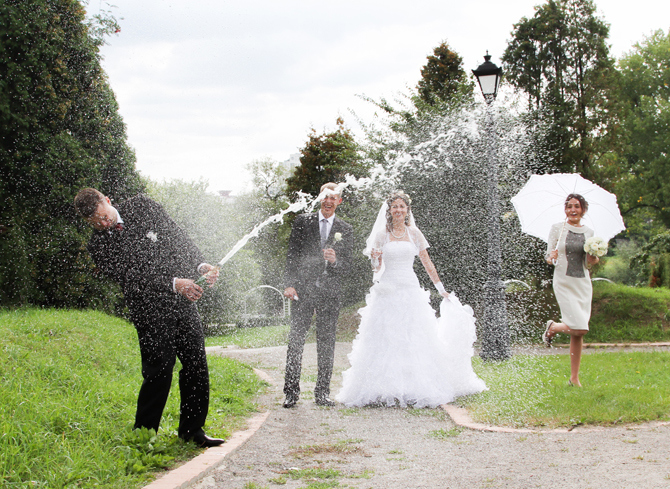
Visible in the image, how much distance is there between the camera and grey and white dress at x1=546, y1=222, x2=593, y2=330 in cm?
629

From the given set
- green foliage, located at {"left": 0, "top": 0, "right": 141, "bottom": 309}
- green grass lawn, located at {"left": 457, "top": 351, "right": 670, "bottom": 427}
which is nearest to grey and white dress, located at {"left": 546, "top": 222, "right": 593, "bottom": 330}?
green grass lawn, located at {"left": 457, "top": 351, "right": 670, "bottom": 427}

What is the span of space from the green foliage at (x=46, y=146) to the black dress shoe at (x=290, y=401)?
643 centimetres

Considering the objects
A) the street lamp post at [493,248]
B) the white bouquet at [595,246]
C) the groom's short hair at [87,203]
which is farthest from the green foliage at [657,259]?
the groom's short hair at [87,203]

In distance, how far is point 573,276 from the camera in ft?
21.0

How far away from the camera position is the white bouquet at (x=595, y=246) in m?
5.94

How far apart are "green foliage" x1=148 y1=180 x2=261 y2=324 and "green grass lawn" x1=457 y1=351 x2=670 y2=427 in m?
13.9

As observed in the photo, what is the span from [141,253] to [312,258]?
252cm

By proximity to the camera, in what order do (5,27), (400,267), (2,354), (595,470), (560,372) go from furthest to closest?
1. (5,27)
2. (560,372)
3. (400,267)
4. (2,354)
5. (595,470)

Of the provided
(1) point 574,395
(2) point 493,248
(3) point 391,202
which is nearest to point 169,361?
(3) point 391,202

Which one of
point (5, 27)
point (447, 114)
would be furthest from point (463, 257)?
point (5, 27)

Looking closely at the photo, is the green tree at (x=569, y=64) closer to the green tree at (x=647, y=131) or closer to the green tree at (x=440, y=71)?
the green tree at (x=440, y=71)

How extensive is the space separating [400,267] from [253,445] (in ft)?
9.05

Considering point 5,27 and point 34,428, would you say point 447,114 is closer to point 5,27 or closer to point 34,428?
point 5,27

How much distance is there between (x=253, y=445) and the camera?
433cm
